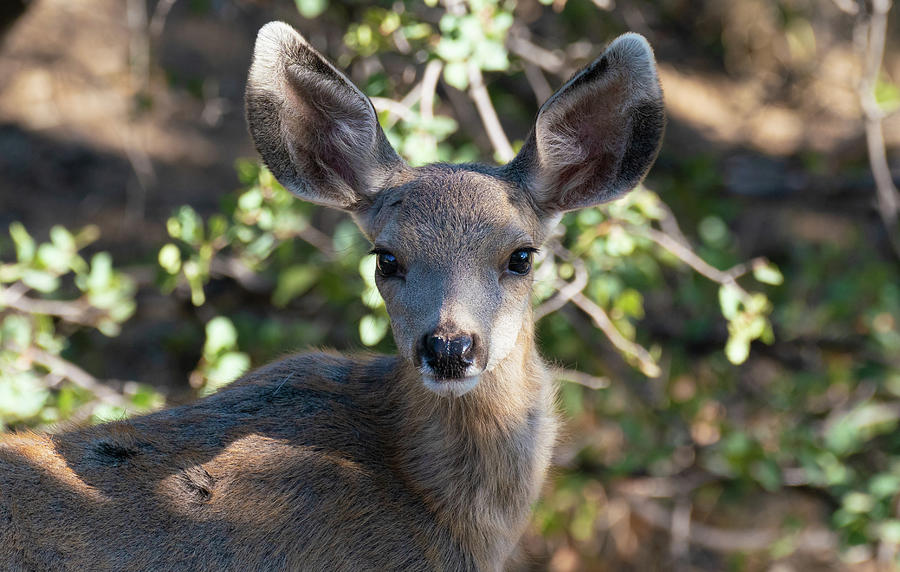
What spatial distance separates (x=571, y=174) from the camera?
399cm

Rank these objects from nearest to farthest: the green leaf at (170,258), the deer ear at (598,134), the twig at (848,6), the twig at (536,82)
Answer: the deer ear at (598,134), the green leaf at (170,258), the twig at (848,6), the twig at (536,82)

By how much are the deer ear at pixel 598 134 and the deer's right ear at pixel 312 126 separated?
55cm

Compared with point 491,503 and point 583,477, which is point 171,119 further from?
point 491,503

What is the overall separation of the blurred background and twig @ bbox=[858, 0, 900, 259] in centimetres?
3

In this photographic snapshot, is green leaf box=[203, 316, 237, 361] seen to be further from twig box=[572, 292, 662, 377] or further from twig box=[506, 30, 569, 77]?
twig box=[506, 30, 569, 77]

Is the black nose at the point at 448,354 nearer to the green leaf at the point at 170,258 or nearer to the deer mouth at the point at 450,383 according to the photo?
the deer mouth at the point at 450,383

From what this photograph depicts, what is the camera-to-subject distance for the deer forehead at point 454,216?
138 inches

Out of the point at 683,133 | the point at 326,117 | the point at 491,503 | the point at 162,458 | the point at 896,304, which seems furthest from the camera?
the point at 683,133

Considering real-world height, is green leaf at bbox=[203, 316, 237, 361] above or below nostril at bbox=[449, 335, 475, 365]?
below

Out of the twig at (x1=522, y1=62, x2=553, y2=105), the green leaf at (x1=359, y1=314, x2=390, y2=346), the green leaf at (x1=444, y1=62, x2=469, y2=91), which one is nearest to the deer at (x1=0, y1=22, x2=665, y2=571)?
the green leaf at (x1=359, y1=314, x2=390, y2=346)

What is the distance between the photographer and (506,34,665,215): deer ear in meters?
3.61

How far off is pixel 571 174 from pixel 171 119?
6272 millimetres

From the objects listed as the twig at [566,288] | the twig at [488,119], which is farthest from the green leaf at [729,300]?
the twig at [488,119]

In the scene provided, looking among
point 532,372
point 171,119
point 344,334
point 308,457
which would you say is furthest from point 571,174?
point 171,119
